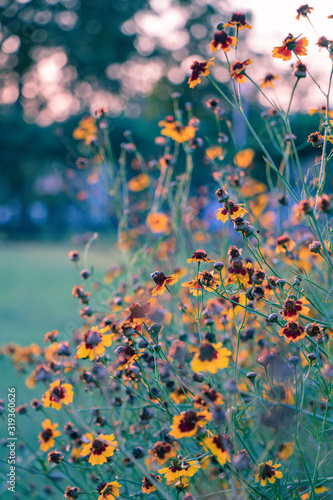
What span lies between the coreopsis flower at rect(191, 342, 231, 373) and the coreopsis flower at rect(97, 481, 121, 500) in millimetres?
448

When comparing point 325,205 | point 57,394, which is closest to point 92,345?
point 57,394

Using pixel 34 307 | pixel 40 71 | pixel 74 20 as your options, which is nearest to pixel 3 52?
pixel 40 71

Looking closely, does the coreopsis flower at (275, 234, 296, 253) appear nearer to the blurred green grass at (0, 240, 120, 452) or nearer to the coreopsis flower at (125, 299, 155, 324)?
the coreopsis flower at (125, 299, 155, 324)

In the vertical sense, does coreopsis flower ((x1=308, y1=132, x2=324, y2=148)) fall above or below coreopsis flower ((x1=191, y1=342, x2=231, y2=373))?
above

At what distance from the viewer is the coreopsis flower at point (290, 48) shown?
122 centimetres

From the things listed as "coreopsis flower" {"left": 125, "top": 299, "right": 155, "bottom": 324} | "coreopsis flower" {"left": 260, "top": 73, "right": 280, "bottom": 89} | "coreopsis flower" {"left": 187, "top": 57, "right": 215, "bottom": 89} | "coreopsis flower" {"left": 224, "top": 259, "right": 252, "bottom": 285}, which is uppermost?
"coreopsis flower" {"left": 187, "top": 57, "right": 215, "bottom": 89}

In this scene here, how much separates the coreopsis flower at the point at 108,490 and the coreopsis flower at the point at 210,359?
17.6 inches

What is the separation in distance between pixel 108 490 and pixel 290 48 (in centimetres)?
119

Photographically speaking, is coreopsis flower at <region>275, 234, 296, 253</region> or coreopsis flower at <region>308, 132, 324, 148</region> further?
coreopsis flower at <region>275, 234, 296, 253</region>

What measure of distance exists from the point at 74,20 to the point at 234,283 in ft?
66.3

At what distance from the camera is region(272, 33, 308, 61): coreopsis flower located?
122cm

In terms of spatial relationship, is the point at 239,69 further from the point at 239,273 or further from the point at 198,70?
the point at 239,273

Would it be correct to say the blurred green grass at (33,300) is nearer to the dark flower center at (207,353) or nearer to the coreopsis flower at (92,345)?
the coreopsis flower at (92,345)

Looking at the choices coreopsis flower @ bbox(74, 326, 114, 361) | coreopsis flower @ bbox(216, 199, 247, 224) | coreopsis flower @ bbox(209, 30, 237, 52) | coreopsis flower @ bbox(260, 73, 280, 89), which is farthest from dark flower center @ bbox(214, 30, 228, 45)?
coreopsis flower @ bbox(74, 326, 114, 361)
